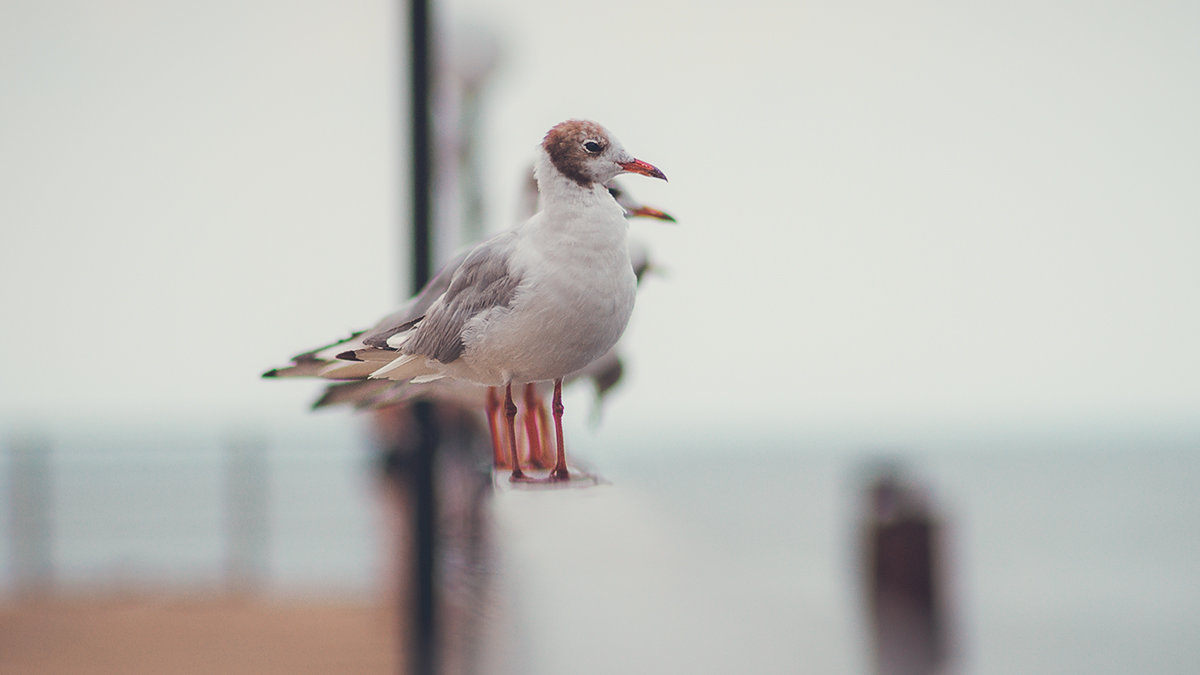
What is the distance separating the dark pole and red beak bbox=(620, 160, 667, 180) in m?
0.17

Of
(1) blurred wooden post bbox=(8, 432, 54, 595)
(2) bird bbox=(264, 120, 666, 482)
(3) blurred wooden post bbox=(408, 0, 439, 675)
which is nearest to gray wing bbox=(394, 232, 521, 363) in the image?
(2) bird bbox=(264, 120, 666, 482)

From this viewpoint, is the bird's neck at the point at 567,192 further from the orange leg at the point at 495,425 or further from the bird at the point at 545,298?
the orange leg at the point at 495,425

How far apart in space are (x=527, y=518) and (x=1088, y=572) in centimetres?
991

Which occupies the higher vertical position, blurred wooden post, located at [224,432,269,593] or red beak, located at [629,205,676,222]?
red beak, located at [629,205,676,222]

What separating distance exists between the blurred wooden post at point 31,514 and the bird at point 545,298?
175 inches

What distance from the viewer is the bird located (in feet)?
1.12

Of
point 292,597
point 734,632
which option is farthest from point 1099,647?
point 292,597

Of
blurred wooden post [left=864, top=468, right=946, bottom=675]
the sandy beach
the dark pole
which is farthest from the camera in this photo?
blurred wooden post [left=864, top=468, right=946, bottom=675]

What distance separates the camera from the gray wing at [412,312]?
1.20ft

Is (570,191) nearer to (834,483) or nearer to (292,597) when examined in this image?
(292,597)

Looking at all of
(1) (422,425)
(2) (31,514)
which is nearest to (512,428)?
(1) (422,425)

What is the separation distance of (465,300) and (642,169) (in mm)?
91

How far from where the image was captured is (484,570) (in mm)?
672

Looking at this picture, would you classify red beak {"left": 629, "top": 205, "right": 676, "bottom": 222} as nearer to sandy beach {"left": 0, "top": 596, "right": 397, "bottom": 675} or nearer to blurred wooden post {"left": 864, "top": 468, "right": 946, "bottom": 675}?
sandy beach {"left": 0, "top": 596, "right": 397, "bottom": 675}
